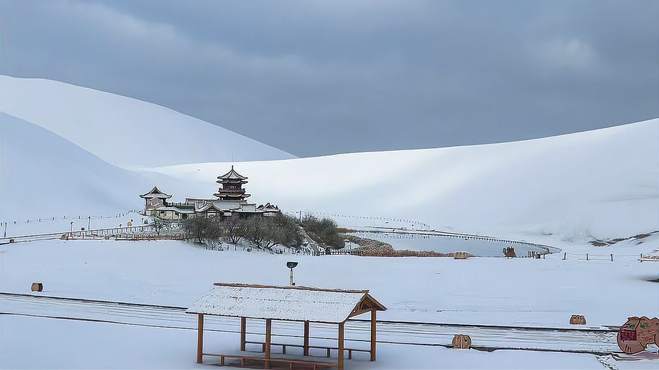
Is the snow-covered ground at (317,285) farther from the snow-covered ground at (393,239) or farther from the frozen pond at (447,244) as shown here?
the frozen pond at (447,244)

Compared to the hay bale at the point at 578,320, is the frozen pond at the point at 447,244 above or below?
above

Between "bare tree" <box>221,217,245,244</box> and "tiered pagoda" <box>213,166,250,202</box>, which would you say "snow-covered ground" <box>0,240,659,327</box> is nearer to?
"bare tree" <box>221,217,245,244</box>

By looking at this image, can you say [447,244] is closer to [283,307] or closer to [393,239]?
[393,239]

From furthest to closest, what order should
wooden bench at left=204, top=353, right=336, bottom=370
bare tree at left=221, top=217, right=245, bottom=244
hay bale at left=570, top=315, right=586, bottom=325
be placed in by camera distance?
1. bare tree at left=221, top=217, right=245, bottom=244
2. hay bale at left=570, top=315, right=586, bottom=325
3. wooden bench at left=204, top=353, right=336, bottom=370

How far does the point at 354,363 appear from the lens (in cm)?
1947

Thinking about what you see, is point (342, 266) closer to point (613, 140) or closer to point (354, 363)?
point (354, 363)

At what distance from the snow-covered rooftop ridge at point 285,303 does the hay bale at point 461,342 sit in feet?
8.71

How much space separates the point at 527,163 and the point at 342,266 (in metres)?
78.0

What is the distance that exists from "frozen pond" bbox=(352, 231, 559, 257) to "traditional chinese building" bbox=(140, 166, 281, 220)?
10710 mm

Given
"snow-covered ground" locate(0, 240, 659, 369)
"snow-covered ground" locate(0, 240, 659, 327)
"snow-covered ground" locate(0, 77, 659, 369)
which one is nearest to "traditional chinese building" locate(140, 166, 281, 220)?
"snow-covered ground" locate(0, 77, 659, 369)

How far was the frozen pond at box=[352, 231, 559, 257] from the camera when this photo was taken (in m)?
59.7

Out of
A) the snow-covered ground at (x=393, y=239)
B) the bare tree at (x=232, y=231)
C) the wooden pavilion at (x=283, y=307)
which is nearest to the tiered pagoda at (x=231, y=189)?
the snow-covered ground at (x=393, y=239)

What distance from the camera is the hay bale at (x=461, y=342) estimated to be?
819 inches

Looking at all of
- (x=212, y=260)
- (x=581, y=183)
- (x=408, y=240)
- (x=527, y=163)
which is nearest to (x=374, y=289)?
(x=212, y=260)
